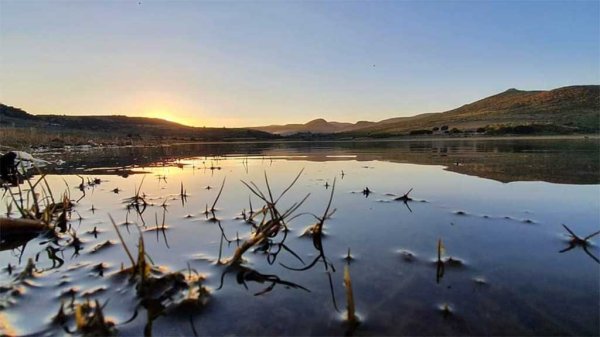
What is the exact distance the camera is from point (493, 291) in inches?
126

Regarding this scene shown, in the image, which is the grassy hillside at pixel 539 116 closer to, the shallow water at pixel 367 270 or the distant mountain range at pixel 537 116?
the distant mountain range at pixel 537 116

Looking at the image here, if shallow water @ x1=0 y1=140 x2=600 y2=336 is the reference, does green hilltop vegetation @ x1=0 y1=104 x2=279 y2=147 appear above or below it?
above

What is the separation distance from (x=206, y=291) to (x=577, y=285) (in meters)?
3.30

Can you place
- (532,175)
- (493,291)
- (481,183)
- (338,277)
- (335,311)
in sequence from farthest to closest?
1. (532,175)
2. (481,183)
3. (338,277)
4. (493,291)
5. (335,311)

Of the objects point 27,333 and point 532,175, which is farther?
point 532,175

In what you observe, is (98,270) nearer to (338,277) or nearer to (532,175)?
(338,277)

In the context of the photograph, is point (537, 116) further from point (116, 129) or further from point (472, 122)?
point (116, 129)

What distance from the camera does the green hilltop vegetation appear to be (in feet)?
168

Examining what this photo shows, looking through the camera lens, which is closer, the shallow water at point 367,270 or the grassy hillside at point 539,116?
the shallow water at point 367,270

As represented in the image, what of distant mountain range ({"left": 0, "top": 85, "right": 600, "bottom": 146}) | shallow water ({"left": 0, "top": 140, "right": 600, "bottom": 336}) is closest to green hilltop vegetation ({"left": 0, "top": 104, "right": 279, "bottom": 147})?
distant mountain range ({"left": 0, "top": 85, "right": 600, "bottom": 146})

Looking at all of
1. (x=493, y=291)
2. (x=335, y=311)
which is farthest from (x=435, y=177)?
(x=335, y=311)

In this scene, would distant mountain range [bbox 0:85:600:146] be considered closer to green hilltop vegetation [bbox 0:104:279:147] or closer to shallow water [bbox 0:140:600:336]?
green hilltop vegetation [bbox 0:104:279:147]

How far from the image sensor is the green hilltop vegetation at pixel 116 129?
51094mm

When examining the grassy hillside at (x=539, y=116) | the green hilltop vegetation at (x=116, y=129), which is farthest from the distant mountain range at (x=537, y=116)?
the green hilltop vegetation at (x=116, y=129)
